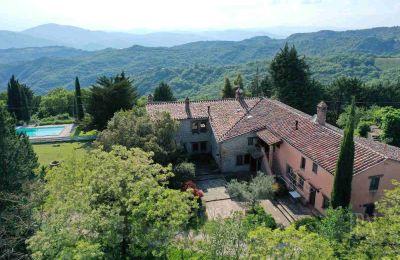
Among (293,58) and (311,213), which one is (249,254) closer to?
(311,213)

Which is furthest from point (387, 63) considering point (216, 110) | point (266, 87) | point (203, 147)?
point (203, 147)

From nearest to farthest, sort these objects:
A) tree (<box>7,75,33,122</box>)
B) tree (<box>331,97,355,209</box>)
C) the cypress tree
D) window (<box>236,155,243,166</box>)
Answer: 1. tree (<box>331,97,355,209</box>)
2. window (<box>236,155,243,166</box>)
3. tree (<box>7,75,33,122</box>)
4. the cypress tree

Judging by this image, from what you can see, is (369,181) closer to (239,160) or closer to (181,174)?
(239,160)

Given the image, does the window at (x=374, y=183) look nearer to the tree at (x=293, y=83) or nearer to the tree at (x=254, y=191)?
the tree at (x=254, y=191)

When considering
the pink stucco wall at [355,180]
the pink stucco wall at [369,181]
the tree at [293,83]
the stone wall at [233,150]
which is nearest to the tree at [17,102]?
the stone wall at [233,150]

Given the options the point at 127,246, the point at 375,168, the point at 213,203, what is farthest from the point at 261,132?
the point at 127,246

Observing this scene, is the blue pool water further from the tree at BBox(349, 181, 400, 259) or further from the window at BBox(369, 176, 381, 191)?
the tree at BBox(349, 181, 400, 259)

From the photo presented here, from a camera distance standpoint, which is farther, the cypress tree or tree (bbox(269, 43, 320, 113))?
the cypress tree

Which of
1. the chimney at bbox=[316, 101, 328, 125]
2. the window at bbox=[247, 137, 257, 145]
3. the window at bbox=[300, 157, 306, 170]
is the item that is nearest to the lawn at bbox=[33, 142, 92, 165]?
the window at bbox=[247, 137, 257, 145]
